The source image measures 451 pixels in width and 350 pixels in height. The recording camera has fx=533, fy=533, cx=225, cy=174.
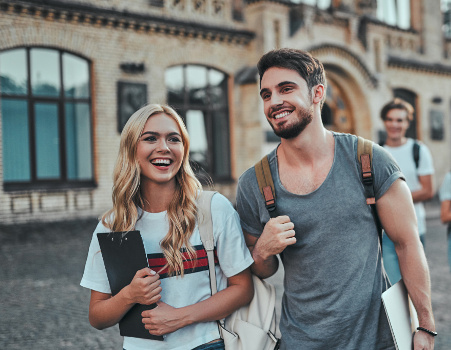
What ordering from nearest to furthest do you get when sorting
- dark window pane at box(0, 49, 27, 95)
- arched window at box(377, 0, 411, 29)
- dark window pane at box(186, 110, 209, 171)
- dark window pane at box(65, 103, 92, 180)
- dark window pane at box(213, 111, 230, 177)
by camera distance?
dark window pane at box(0, 49, 27, 95), dark window pane at box(65, 103, 92, 180), dark window pane at box(186, 110, 209, 171), dark window pane at box(213, 111, 230, 177), arched window at box(377, 0, 411, 29)

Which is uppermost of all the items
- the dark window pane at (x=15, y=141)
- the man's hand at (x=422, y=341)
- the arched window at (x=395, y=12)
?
the arched window at (x=395, y=12)

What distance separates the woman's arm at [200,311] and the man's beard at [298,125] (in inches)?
25.8

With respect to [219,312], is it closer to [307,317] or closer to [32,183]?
[307,317]

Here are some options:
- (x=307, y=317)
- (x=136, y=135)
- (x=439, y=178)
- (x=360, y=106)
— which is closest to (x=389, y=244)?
(x=307, y=317)

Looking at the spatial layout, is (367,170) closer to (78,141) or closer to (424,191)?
(424,191)

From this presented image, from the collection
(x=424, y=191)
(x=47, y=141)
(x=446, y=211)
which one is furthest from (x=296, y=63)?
(x=47, y=141)

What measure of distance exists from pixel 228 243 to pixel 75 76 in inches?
435

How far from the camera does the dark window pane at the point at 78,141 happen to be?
41.2ft

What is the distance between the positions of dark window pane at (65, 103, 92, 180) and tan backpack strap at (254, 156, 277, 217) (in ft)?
35.3

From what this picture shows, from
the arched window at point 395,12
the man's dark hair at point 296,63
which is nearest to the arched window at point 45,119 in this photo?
the man's dark hair at point 296,63

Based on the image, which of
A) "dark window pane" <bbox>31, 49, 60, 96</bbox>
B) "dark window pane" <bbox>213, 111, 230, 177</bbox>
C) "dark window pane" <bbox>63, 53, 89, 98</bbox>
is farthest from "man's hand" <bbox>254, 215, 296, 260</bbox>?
"dark window pane" <bbox>213, 111, 230, 177</bbox>

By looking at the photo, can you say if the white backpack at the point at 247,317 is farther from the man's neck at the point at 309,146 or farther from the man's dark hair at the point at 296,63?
the man's dark hair at the point at 296,63

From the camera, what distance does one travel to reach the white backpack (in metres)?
2.33

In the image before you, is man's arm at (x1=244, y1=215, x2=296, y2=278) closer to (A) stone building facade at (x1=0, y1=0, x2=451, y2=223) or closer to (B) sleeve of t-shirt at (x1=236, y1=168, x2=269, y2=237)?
(B) sleeve of t-shirt at (x1=236, y1=168, x2=269, y2=237)
